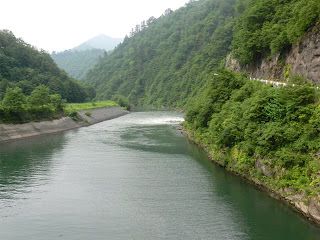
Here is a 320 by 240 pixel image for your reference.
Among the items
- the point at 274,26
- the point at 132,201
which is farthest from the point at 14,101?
the point at 274,26

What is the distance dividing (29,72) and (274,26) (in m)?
90.9

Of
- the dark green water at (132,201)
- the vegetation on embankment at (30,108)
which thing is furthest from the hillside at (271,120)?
the vegetation on embankment at (30,108)

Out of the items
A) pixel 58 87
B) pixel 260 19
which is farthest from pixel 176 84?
pixel 260 19

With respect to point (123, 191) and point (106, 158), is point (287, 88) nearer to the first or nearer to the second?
point (123, 191)

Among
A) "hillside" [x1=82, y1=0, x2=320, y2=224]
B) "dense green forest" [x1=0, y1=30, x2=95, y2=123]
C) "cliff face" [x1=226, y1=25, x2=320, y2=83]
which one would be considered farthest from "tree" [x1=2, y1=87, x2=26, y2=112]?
"cliff face" [x1=226, y1=25, x2=320, y2=83]

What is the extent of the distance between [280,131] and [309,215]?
830 cm

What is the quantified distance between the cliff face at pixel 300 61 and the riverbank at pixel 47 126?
156 ft

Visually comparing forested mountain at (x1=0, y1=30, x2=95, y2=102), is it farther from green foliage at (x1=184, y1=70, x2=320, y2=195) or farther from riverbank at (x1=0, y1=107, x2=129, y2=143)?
green foliage at (x1=184, y1=70, x2=320, y2=195)

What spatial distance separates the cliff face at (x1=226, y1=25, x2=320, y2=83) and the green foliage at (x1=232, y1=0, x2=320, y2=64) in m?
1.14

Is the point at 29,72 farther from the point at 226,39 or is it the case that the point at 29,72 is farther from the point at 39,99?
the point at 226,39

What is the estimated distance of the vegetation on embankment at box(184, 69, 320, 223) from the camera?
2603 cm

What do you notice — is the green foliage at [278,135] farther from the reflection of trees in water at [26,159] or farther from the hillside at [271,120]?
the reflection of trees in water at [26,159]

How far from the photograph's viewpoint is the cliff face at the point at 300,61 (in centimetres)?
3738

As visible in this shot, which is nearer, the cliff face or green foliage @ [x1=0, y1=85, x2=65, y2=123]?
the cliff face
